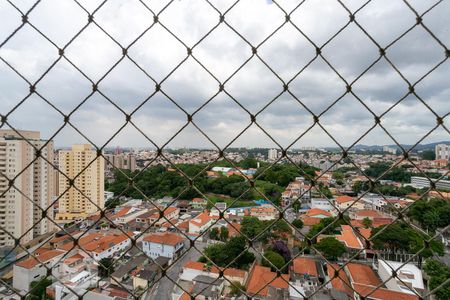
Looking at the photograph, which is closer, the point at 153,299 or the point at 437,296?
the point at 437,296

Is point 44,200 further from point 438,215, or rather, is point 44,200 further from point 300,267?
point 438,215

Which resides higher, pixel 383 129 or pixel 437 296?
pixel 383 129

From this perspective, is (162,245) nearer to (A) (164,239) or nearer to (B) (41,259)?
(A) (164,239)

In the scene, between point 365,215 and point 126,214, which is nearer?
point 365,215

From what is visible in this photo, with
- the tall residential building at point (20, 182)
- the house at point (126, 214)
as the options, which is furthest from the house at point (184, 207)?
the tall residential building at point (20, 182)

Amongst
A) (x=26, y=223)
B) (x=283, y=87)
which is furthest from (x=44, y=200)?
(x=283, y=87)

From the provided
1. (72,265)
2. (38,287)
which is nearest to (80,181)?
(72,265)
